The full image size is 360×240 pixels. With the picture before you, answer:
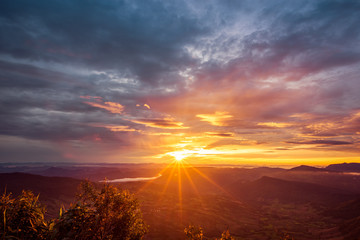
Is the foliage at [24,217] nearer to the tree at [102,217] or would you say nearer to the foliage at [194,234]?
the tree at [102,217]

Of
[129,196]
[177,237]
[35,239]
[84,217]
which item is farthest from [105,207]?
[177,237]

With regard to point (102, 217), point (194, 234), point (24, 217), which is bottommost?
point (194, 234)

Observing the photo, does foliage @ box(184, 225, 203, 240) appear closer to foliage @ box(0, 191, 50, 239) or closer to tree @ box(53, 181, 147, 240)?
tree @ box(53, 181, 147, 240)

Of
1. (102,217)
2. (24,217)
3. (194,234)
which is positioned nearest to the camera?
(24,217)

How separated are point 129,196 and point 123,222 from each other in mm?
3694

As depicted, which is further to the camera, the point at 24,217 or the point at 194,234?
the point at 194,234

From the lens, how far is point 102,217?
2538 centimetres

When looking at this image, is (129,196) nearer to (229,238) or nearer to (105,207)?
(105,207)

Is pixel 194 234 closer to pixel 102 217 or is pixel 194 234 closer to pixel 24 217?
pixel 102 217

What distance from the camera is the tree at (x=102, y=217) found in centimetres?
2288

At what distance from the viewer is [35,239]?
804 inches

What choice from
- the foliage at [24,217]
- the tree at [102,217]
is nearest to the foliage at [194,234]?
the tree at [102,217]

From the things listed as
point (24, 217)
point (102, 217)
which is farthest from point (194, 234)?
point (24, 217)

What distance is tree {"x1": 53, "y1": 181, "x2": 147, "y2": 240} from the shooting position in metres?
22.9
